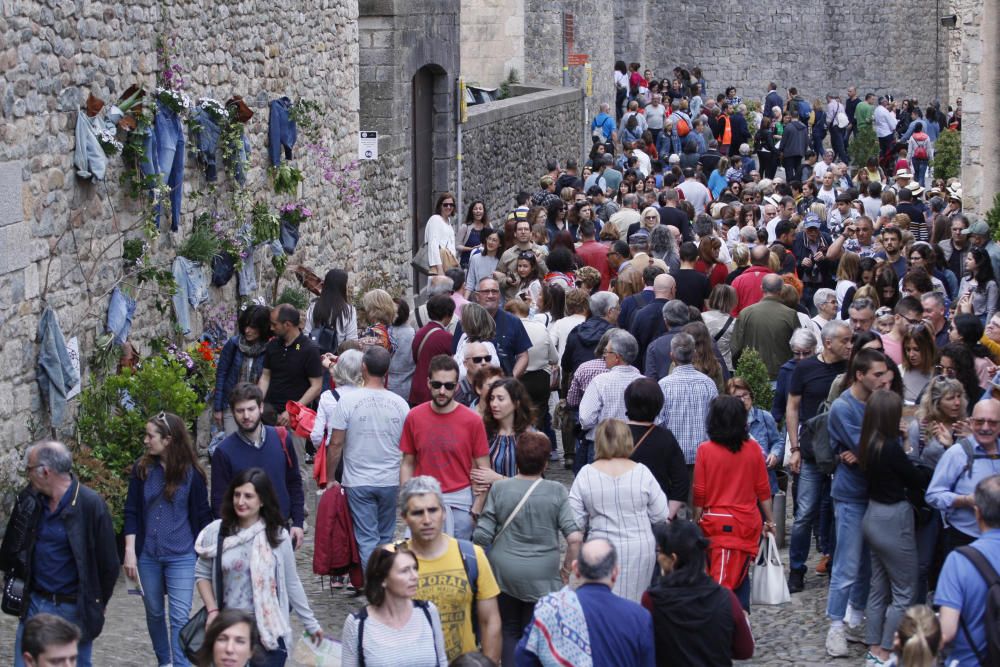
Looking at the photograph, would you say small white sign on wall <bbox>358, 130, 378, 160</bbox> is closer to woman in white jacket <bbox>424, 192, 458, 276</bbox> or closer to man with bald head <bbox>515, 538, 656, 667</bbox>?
woman in white jacket <bbox>424, 192, 458, 276</bbox>

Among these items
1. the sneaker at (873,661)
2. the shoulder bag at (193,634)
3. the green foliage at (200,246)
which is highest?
the green foliage at (200,246)

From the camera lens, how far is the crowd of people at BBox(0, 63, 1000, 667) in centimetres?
615

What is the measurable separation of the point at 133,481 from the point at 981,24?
39.2 feet

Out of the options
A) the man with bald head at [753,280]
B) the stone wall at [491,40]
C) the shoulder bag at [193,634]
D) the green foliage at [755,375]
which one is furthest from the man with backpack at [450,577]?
the stone wall at [491,40]

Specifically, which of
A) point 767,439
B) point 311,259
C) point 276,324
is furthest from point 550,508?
point 311,259

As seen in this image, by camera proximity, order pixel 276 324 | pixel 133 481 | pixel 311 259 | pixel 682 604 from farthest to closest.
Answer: pixel 311 259 < pixel 276 324 < pixel 133 481 < pixel 682 604

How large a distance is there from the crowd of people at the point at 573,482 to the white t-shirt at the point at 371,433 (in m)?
0.02

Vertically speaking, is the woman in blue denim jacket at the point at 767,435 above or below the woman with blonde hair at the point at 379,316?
below

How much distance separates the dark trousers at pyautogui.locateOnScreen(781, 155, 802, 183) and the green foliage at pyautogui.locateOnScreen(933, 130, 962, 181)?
518cm

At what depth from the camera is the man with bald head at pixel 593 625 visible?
5.86m

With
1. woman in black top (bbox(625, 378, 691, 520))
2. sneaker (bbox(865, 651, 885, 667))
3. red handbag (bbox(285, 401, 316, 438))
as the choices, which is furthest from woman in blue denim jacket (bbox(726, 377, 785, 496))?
red handbag (bbox(285, 401, 316, 438))

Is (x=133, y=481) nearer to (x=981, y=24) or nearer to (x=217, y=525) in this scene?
(x=217, y=525)

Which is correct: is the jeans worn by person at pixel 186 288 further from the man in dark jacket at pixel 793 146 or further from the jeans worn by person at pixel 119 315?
A: the man in dark jacket at pixel 793 146

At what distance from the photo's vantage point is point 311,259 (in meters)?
15.5
